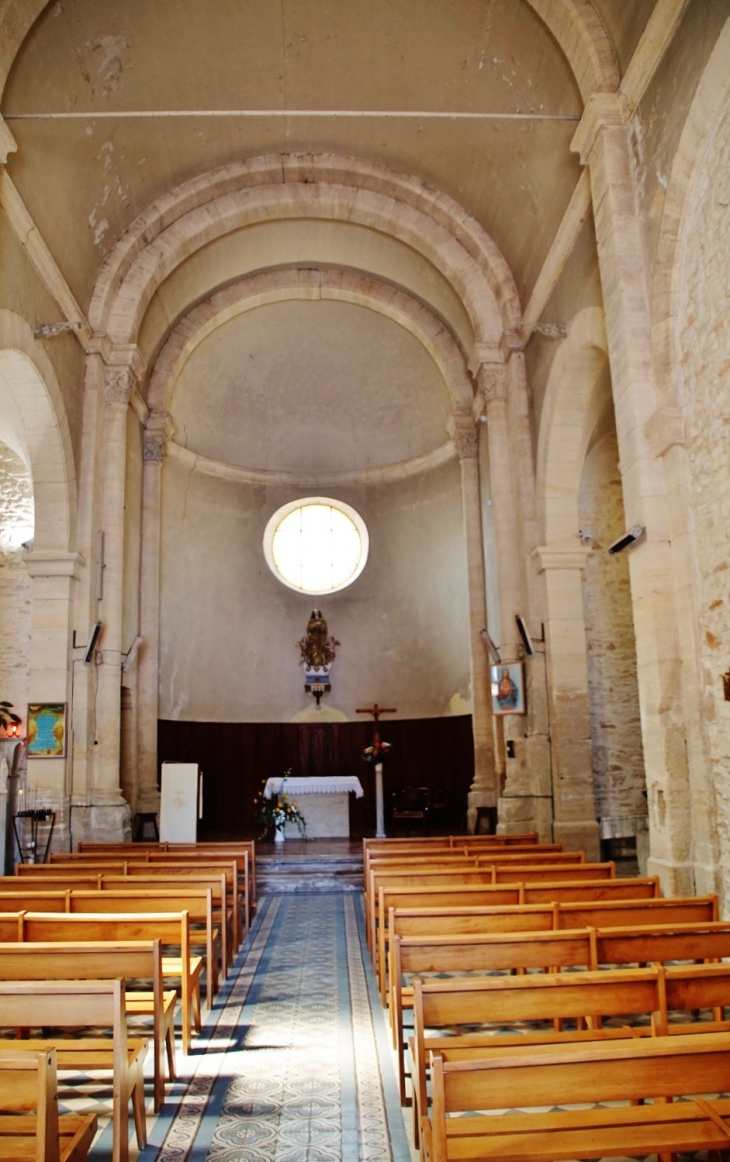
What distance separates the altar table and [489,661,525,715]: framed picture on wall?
349cm

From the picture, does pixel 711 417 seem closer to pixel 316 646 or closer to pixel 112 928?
pixel 112 928

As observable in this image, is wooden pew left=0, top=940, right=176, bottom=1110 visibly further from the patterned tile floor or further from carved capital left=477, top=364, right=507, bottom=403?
carved capital left=477, top=364, right=507, bottom=403

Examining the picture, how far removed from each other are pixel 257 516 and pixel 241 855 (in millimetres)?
11422

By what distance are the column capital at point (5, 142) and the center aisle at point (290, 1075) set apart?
8.50 m

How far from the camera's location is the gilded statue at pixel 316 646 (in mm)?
18969

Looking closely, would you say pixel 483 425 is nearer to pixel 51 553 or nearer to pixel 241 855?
pixel 51 553

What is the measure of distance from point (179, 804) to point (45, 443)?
5.44 meters

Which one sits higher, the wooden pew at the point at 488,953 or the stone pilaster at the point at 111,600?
the stone pilaster at the point at 111,600

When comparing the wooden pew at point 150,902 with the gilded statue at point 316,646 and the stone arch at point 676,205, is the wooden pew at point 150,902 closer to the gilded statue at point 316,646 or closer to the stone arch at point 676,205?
the stone arch at point 676,205

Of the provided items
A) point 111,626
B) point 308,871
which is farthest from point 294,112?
point 308,871

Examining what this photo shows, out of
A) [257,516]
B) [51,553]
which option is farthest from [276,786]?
[257,516]

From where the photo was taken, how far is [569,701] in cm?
1202

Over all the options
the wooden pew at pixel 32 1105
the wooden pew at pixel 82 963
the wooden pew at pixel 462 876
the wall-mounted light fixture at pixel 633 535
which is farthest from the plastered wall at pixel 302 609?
the wooden pew at pixel 32 1105

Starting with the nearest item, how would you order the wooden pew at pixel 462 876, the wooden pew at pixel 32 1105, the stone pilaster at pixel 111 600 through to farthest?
1. the wooden pew at pixel 32 1105
2. the wooden pew at pixel 462 876
3. the stone pilaster at pixel 111 600
